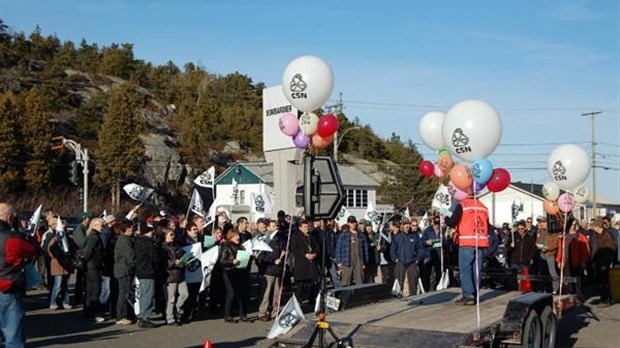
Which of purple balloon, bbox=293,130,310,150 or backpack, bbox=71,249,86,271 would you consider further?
backpack, bbox=71,249,86,271

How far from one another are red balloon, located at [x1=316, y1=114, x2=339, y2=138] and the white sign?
1772 centimetres

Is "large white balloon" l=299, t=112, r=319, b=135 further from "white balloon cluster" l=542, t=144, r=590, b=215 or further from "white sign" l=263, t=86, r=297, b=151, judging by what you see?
"white sign" l=263, t=86, r=297, b=151

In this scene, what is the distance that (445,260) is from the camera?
1948cm

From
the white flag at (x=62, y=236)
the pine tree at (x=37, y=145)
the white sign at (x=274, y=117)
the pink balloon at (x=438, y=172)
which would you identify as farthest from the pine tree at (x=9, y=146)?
the pink balloon at (x=438, y=172)

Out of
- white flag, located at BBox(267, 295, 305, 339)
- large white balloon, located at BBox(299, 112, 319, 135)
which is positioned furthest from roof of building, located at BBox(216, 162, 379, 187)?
white flag, located at BBox(267, 295, 305, 339)

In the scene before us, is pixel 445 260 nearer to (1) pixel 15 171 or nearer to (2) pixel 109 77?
(1) pixel 15 171

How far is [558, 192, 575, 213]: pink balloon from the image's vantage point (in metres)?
14.4

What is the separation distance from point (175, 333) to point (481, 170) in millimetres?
5558

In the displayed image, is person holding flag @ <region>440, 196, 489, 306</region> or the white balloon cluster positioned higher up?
the white balloon cluster

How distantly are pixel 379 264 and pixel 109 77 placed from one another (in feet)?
260

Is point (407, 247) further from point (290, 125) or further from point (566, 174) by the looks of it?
point (290, 125)

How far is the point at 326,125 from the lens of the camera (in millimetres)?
12172

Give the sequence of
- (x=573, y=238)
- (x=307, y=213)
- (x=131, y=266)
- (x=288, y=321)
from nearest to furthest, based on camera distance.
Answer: (x=307, y=213) < (x=288, y=321) < (x=131, y=266) < (x=573, y=238)

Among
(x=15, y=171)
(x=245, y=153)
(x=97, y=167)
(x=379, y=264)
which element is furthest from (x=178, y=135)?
(x=379, y=264)
